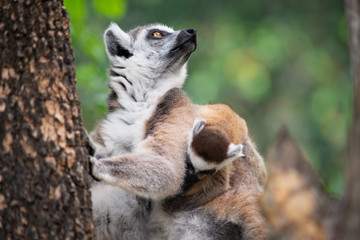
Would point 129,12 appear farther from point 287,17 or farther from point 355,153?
point 355,153

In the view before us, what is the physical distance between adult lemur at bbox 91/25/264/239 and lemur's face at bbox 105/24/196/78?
161 mm

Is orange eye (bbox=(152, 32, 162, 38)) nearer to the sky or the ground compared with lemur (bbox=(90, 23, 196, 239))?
nearer to the sky

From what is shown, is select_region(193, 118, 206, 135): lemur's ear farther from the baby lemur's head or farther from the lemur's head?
the lemur's head

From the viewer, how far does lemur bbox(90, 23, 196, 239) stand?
13.7 ft

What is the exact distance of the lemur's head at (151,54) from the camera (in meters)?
5.11

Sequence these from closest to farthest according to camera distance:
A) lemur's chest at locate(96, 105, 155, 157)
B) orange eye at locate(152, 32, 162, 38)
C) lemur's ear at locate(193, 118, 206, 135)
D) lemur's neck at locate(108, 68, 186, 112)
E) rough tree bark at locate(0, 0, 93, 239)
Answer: rough tree bark at locate(0, 0, 93, 239)
lemur's ear at locate(193, 118, 206, 135)
lemur's chest at locate(96, 105, 155, 157)
lemur's neck at locate(108, 68, 186, 112)
orange eye at locate(152, 32, 162, 38)

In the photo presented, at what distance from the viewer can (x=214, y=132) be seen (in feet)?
15.0

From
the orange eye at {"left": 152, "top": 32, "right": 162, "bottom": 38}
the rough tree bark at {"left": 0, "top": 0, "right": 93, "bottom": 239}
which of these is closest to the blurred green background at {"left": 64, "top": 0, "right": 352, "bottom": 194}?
the orange eye at {"left": 152, "top": 32, "right": 162, "bottom": 38}

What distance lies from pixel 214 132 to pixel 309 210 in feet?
6.97

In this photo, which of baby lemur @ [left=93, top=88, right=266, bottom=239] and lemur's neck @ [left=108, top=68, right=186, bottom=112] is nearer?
baby lemur @ [left=93, top=88, right=266, bottom=239]

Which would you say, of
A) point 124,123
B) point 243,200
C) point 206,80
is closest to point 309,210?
point 243,200

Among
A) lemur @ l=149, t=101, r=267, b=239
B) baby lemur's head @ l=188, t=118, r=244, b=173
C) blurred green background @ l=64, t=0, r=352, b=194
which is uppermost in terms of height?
baby lemur's head @ l=188, t=118, r=244, b=173

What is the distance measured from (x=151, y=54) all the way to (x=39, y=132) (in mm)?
2348

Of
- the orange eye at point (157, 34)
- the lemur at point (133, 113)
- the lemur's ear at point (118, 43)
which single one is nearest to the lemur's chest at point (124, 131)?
the lemur at point (133, 113)
